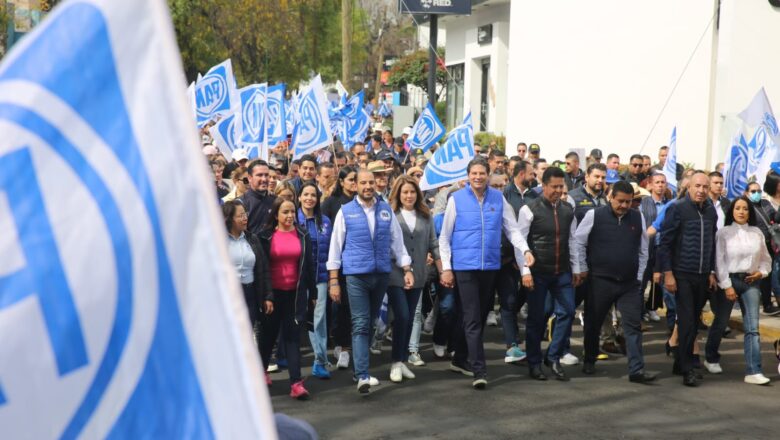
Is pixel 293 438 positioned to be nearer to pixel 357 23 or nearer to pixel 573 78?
pixel 573 78

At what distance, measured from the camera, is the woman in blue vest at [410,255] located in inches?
349

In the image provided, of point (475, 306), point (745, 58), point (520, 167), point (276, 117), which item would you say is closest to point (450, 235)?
point (475, 306)

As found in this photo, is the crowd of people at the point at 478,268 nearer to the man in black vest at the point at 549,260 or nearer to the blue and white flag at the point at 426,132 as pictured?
the man in black vest at the point at 549,260

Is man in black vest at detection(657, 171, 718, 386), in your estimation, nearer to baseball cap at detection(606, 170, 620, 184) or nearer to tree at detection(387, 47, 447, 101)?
baseball cap at detection(606, 170, 620, 184)

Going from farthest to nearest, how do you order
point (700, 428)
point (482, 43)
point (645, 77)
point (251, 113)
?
point (482, 43) < point (645, 77) < point (251, 113) < point (700, 428)

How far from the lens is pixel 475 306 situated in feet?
28.7

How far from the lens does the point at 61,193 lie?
70.2 inches

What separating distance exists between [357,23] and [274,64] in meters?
20.5

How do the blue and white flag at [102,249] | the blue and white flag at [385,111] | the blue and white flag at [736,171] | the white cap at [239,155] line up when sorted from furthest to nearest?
the blue and white flag at [385,111] → the white cap at [239,155] → the blue and white flag at [736,171] → the blue and white flag at [102,249]

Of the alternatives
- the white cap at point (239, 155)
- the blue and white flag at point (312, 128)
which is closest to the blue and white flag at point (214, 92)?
the white cap at point (239, 155)

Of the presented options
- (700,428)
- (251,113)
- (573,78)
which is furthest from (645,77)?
(700,428)

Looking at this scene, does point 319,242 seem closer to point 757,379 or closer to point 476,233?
point 476,233

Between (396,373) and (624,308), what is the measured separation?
2124 millimetres

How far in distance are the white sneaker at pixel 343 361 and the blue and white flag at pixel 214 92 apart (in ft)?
26.8
